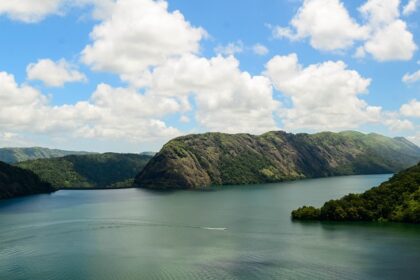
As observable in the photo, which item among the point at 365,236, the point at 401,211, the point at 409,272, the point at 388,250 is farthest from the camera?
the point at 401,211

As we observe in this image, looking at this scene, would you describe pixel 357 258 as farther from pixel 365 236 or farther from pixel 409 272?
pixel 365 236

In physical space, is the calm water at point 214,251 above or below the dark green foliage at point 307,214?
below

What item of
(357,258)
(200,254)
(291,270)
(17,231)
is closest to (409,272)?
(357,258)

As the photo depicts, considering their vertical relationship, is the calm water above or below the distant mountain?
below

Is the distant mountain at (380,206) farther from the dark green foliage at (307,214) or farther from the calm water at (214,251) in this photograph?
the calm water at (214,251)

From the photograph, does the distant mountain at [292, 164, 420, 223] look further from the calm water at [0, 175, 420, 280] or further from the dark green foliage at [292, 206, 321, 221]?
the calm water at [0, 175, 420, 280]

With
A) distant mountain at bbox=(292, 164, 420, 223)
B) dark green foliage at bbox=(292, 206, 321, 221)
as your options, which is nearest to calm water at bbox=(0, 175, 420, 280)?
dark green foliage at bbox=(292, 206, 321, 221)

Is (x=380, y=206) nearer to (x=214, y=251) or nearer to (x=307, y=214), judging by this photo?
(x=307, y=214)

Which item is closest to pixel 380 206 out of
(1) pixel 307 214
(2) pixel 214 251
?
(1) pixel 307 214

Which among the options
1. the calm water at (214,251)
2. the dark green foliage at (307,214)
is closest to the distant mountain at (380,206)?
the dark green foliage at (307,214)
